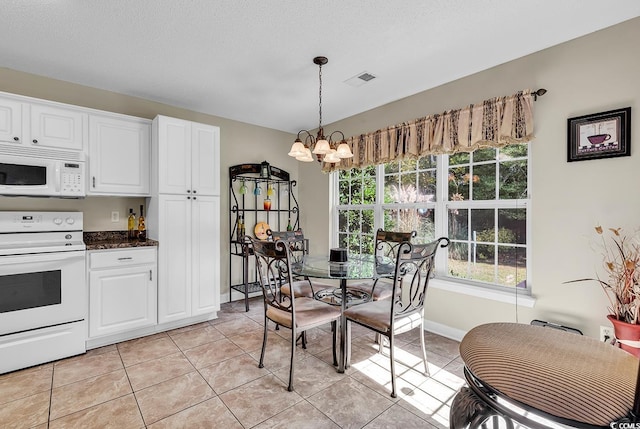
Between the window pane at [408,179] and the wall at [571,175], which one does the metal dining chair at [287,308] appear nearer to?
the wall at [571,175]

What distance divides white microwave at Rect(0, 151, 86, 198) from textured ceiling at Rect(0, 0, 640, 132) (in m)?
0.88

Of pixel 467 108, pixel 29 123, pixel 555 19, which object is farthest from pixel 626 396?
pixel 29 123

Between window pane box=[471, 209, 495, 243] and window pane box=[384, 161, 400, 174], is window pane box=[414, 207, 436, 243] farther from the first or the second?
window pane box=[384, 161, 400, 174]

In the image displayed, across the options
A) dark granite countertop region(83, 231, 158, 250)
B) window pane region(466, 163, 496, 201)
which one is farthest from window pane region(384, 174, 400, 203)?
dark granite countertop region(83, 231, 158, 250)

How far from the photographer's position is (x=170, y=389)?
206cm

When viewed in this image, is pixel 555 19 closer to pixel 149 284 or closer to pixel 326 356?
pixel 326 356

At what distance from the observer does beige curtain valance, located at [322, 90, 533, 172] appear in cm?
243

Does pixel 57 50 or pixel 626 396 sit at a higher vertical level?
pixel 57 50

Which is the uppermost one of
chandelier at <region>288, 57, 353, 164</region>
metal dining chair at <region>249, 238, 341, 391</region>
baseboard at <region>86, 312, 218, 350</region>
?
chandelier at <region>288, 57, 353, 164</region>

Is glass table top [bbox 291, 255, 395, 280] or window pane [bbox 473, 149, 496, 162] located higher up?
window pane [bbox 473, 149, 496, 162]

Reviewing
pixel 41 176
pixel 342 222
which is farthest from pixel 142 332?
pixel 342 222

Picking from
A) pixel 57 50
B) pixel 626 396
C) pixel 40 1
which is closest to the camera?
pixel 626 396

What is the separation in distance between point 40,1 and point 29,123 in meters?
1.13

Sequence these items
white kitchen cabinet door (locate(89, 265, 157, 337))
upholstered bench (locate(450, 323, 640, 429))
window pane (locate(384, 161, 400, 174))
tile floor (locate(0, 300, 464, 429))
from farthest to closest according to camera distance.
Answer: window pane (locate(384, 161, 400, 174))
white kitchen cabinet door (locate(89, 265, 157, 337))
tile floor (locate(0, 300, 464, 429))
upholstered bench (locate(450, 323, 640, 429))
